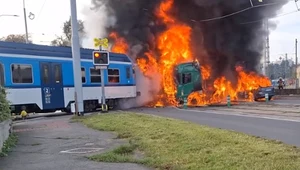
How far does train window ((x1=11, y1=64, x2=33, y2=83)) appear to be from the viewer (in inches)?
701

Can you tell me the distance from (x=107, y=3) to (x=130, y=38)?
13.0 feet

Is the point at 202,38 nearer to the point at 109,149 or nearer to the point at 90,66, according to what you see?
the point at 90,66

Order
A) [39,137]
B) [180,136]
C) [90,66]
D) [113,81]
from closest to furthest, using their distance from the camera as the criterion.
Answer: [180,136] < [39,137] < [90,66] < [113,81]

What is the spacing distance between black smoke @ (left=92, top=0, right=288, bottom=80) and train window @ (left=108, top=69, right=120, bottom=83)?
531 cm

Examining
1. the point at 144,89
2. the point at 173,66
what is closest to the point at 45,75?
the point at 144,89

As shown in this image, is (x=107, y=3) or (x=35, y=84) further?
(x=107, y=3)

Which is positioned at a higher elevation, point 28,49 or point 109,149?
point 28,49

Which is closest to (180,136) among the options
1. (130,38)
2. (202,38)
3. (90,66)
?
(90,66)

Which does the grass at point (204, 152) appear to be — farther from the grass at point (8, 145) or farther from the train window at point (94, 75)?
the train window at point (94, 75)

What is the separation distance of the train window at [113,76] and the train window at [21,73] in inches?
235

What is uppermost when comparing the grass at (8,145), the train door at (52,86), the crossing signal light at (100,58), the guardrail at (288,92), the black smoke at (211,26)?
the black smoke at (211,26)

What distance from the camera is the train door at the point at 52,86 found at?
19.0m

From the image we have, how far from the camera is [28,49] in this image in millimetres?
18688

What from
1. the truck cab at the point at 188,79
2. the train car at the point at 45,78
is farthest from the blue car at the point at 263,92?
the train car at the point at 45,78
